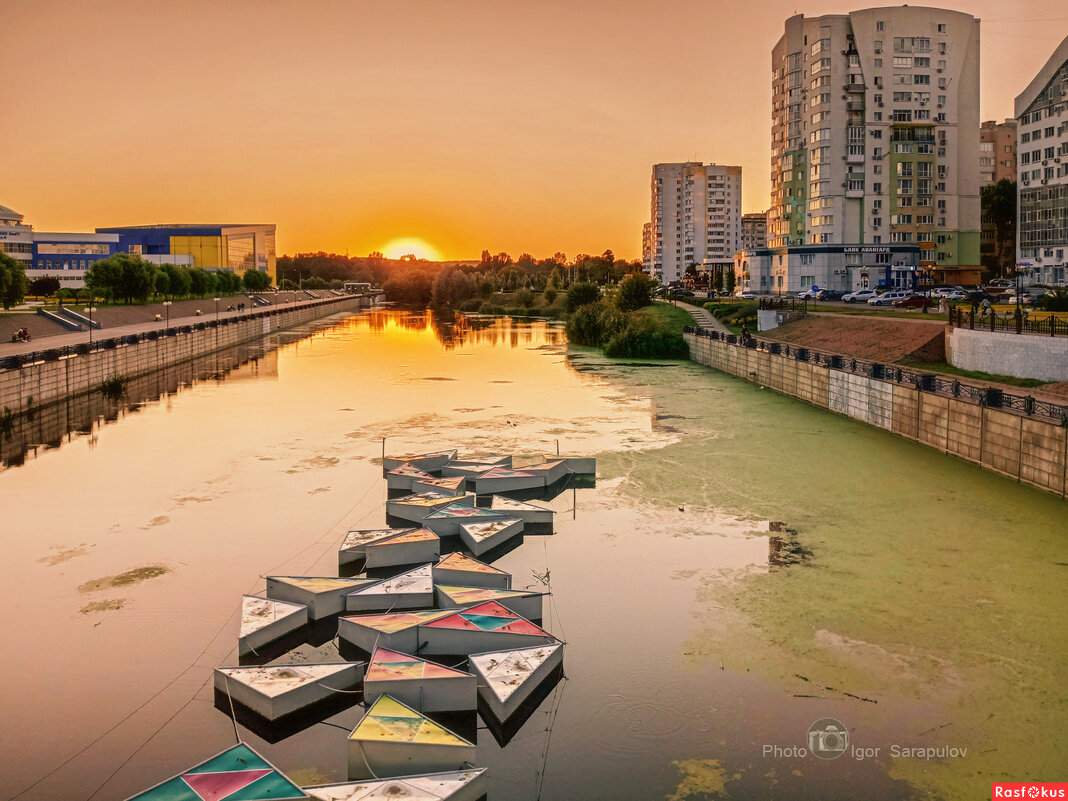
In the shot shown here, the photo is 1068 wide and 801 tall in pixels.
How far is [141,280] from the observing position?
66.6m

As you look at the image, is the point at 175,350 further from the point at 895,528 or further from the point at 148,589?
the point at 895,528

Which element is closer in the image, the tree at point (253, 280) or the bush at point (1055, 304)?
the bush at point (1055, 304)

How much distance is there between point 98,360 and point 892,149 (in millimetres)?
61815

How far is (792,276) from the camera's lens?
77.0 m

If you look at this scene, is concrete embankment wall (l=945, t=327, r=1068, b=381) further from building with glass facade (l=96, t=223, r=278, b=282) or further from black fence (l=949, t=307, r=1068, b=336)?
building with glass facade (l=96, t=223, r=278, b=282)

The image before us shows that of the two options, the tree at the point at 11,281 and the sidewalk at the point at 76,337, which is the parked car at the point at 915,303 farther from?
the tree at the point at 11,281

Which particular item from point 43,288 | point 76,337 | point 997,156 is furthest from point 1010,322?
point 997,156

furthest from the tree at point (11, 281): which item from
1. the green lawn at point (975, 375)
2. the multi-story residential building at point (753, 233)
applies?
→ the multi-story residential building at point (753, 233)

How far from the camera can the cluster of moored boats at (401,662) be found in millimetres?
7938

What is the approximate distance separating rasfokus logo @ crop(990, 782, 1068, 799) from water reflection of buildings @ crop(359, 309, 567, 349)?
175 feet

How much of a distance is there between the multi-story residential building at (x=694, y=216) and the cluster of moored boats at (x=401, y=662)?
129379mm

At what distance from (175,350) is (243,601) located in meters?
40.8

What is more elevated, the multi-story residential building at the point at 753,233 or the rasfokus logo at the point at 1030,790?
the multi-story residential building at the point at 753,233

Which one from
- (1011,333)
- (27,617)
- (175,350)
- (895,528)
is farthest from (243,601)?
(175,350)
